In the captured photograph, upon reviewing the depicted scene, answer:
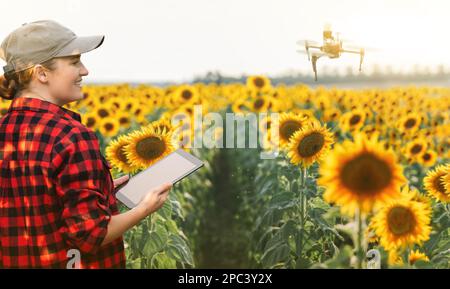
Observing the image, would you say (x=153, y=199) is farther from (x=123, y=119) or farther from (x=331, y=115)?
(x=331, y=115)

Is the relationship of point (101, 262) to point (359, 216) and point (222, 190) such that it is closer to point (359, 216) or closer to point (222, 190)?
Answer: point (359, 216)

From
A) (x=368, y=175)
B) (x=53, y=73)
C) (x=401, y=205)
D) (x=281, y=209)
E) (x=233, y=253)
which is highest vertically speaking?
(x=53, y=73)

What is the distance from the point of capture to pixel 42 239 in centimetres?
166

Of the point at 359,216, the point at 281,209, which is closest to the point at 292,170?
the point at 281,209

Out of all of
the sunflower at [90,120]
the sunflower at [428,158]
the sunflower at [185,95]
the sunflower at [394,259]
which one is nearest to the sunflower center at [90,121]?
the sunflower at [90,120]

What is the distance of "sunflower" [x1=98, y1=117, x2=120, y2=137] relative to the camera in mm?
4532

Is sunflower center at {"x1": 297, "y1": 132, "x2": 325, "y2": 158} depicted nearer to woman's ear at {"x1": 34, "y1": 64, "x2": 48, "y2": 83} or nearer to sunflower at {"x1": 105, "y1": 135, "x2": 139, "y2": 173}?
sunflower at {"x1": 105, "y1": 135, "x2": 139, "y2": 173}

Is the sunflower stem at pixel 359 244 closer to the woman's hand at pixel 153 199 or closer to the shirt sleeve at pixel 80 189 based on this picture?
the woman's hand at pixel 153 199

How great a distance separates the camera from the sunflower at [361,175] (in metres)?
1.69

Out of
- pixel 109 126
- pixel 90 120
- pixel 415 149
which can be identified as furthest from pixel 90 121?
pixel 415 149

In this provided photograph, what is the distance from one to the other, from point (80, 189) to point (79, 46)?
0.40m

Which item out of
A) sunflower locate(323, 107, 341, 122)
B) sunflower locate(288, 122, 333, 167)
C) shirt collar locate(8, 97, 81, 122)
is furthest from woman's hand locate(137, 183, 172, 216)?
sunflower locate(323, 107, 341, 122)

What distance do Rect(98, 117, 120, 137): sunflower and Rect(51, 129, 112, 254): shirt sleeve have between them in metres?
2.93
